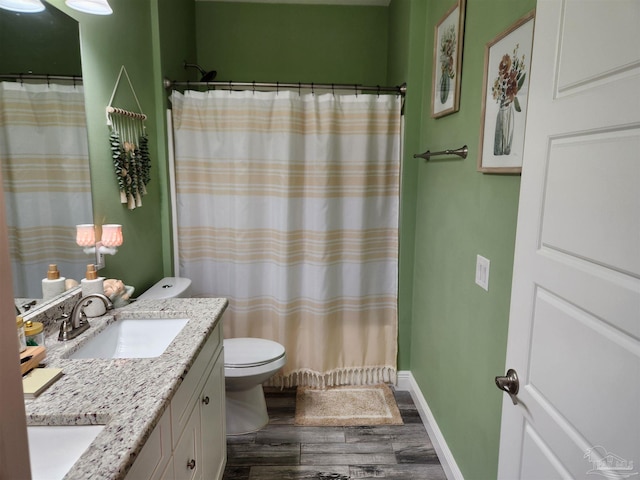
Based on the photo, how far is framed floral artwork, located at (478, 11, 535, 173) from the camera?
1320mm

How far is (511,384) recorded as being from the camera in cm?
108

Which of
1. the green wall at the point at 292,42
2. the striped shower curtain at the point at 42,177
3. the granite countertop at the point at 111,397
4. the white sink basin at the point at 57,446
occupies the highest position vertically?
the green wall at the point at 292,42

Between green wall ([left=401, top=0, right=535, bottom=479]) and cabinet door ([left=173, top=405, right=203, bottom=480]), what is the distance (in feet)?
3.47

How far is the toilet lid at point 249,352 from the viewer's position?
7.16 feet

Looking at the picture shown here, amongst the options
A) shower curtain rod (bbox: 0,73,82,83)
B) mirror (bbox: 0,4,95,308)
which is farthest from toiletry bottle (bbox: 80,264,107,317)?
shower curtain rod (bbox: 0,73,82,83)

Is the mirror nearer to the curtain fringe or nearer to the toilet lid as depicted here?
the toilet lid

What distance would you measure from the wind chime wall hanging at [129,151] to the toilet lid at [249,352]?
3.04 feet

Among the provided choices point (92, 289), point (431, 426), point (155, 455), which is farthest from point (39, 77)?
point (431, 426)

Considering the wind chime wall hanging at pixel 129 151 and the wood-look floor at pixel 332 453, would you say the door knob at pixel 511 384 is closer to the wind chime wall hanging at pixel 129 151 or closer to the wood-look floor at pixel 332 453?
the wood-look floor at pixel 332 453

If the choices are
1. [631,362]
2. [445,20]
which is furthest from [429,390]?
[445,20]

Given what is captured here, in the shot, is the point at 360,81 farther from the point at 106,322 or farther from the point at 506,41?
the point at 106,322

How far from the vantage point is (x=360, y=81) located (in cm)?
315

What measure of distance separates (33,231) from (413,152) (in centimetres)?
196

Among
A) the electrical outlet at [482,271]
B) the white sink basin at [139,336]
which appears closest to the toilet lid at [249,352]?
the white sink basin at [139,336]
